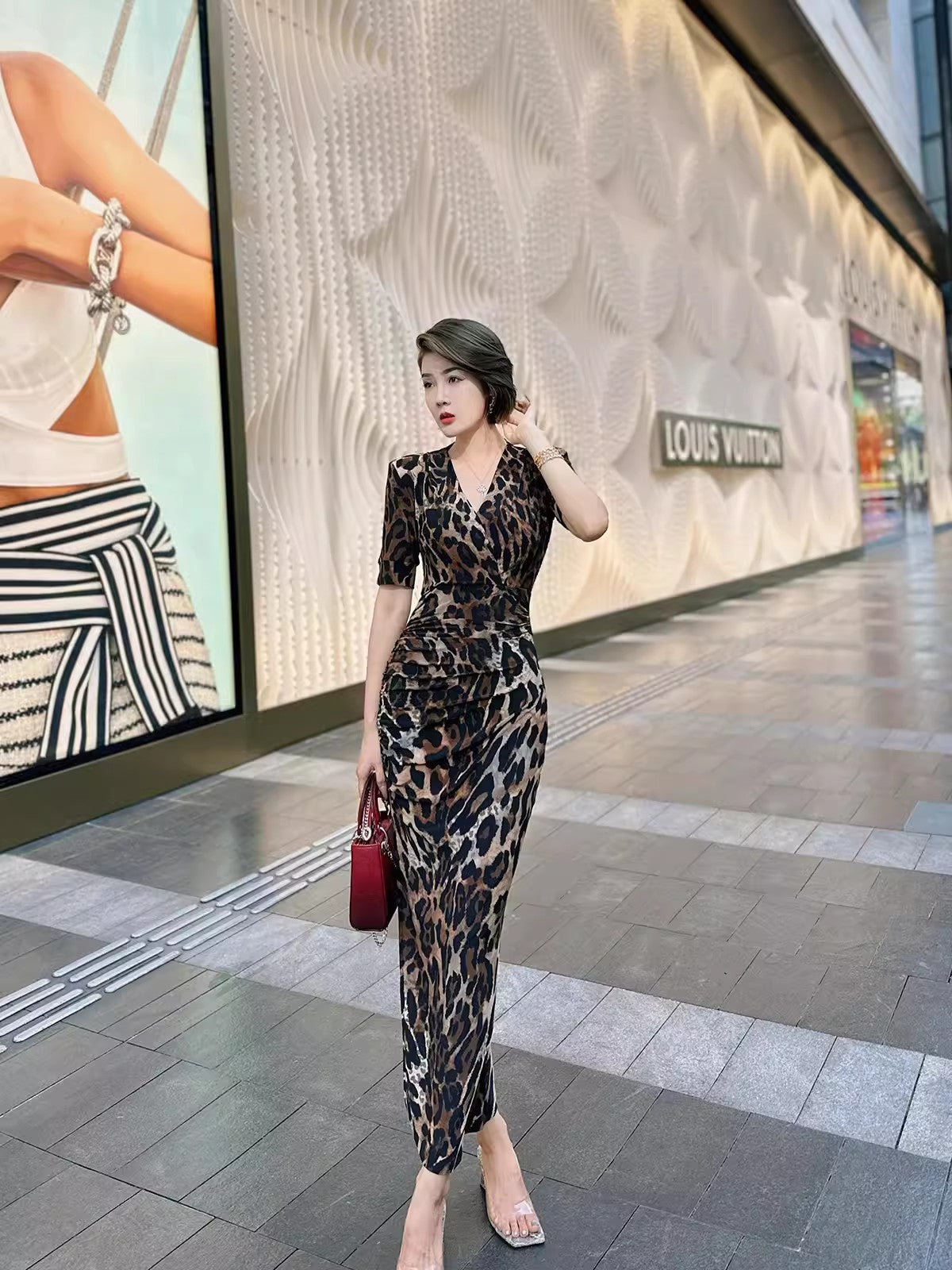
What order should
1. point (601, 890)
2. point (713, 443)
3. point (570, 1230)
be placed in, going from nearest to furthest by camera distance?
point (570, 1230)
point (601, 890)
point (713, 443)

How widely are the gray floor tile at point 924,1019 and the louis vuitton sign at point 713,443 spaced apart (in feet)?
29.3

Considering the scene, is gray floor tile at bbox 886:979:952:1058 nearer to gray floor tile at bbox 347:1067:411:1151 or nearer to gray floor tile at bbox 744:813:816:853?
gray floor tile at bbox 347:1067:411:1151

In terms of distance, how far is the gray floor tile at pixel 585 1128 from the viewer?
7.00ft

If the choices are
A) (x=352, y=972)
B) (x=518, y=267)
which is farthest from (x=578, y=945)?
(x=518, y=267)

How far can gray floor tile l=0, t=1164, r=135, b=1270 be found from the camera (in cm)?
196


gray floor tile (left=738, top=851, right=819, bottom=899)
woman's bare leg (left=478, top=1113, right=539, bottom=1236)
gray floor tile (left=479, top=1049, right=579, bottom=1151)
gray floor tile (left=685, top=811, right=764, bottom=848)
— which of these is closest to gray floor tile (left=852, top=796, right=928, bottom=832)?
gray floor tile (left=685, top=811, right=764, bottom=848)

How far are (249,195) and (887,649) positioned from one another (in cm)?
587

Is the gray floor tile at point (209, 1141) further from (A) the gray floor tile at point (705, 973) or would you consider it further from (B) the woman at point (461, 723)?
(A) the gray floor tile at point (705, 973)

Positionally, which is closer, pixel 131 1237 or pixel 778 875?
pixel 131 1237

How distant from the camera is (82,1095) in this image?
8.19 ft

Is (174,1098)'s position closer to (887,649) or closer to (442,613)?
(442,613)

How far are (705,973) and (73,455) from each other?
3.49m

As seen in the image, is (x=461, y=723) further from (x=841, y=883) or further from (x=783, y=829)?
(x=783, y=829)

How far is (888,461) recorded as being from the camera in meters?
22.1
